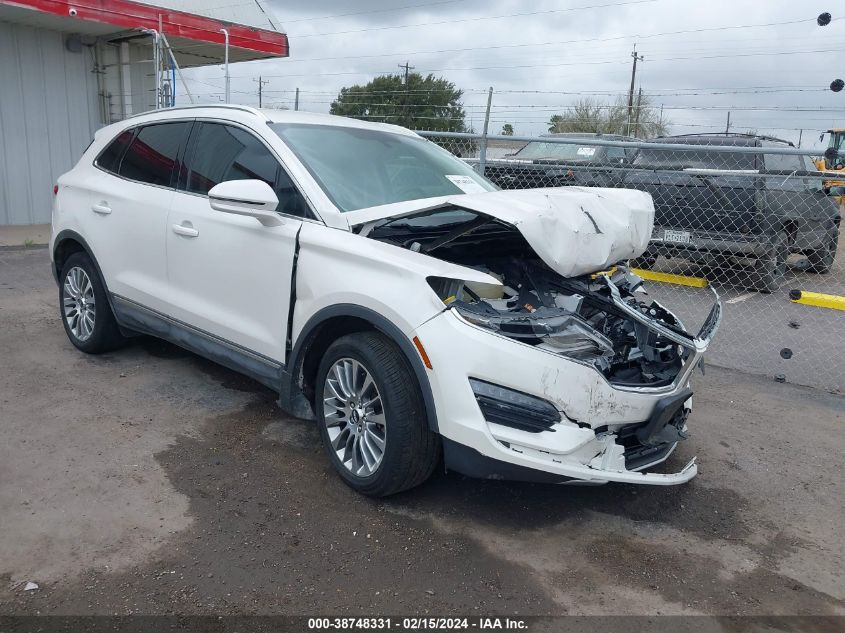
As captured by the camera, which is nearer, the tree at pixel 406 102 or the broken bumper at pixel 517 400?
the broken bumper at pixel 517 400

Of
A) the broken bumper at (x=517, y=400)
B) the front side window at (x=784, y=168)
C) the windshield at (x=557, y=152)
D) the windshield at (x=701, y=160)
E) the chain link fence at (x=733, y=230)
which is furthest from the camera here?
the windshield at (x=557, y=152)

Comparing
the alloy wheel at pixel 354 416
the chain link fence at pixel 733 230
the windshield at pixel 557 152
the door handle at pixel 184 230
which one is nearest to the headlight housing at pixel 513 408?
the alloy wheel at pixel 354 416

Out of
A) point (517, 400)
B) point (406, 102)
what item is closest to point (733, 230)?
point (517, 400)

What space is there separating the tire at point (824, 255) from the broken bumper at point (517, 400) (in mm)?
7893

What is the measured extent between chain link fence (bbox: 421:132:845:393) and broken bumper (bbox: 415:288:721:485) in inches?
159

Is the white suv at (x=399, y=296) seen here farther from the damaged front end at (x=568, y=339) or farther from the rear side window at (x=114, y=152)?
the rear side window at (x=114, y=152)

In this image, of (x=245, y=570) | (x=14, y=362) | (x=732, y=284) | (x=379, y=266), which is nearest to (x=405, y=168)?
(x=379, y=266)

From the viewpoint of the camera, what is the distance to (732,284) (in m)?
9.42

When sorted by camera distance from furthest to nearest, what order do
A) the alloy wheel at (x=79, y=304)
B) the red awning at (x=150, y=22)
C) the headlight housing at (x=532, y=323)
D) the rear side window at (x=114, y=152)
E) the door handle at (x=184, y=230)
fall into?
the red awning at (x=150, y=22)
the alloy wheel at (x=79, y=304)
the rear side window at (x=114, y=152)
the door handle at (x=184, y=230)
the headlight housing at (x=532, y=323)

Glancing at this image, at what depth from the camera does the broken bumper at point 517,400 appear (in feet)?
10.2

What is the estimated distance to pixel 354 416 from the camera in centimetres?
362

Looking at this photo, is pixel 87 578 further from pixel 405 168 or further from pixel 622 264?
pixel 622 264

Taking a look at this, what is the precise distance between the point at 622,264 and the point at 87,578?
3461 mm

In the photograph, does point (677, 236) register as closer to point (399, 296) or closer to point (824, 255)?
point (824, 255)
